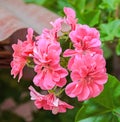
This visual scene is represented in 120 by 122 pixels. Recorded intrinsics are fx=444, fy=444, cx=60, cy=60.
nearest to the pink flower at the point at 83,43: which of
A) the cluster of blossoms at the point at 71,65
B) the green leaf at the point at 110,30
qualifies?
the cluster of blossoms at the point at 71,65

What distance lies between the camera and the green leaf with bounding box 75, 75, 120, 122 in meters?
0.72

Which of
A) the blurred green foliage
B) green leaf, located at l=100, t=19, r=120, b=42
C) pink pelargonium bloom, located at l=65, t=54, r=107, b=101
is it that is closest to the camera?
pink pelargonium bloom, located at l=65, t=54, r=107, b=101

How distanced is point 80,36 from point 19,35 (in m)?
0.21

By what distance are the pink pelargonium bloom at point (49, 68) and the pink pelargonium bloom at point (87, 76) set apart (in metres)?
0.02

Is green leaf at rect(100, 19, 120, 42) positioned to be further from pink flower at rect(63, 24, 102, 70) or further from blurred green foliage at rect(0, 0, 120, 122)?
pink flower at rect(63, 24, 102, 70)

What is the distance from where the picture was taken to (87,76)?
62 cm

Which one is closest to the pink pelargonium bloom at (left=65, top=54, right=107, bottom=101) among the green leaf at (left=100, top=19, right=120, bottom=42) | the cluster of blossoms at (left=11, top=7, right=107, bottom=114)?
the cluster of blossoms at (left=11, top=7, right=107, bottom=114)

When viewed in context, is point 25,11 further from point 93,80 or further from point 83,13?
point 93,80

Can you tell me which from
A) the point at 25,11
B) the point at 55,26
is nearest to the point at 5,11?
the point at 25,11

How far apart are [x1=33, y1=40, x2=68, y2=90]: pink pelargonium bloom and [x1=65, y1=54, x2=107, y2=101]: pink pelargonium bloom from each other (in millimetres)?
18

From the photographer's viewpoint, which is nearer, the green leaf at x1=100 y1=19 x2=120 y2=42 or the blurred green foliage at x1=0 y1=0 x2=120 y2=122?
the blurred green foliage at x1=0 y1=0 x2=120 y2=122

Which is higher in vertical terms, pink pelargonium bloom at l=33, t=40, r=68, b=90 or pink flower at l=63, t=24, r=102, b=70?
pink flower at l=63, t=24, r=102, b=70

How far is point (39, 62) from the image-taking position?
634mm

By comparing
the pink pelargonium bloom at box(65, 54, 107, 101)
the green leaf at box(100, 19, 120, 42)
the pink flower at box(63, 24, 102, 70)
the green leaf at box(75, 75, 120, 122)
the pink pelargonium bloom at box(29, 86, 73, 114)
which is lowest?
the green leaf at box(75, 75, 120, 122)
